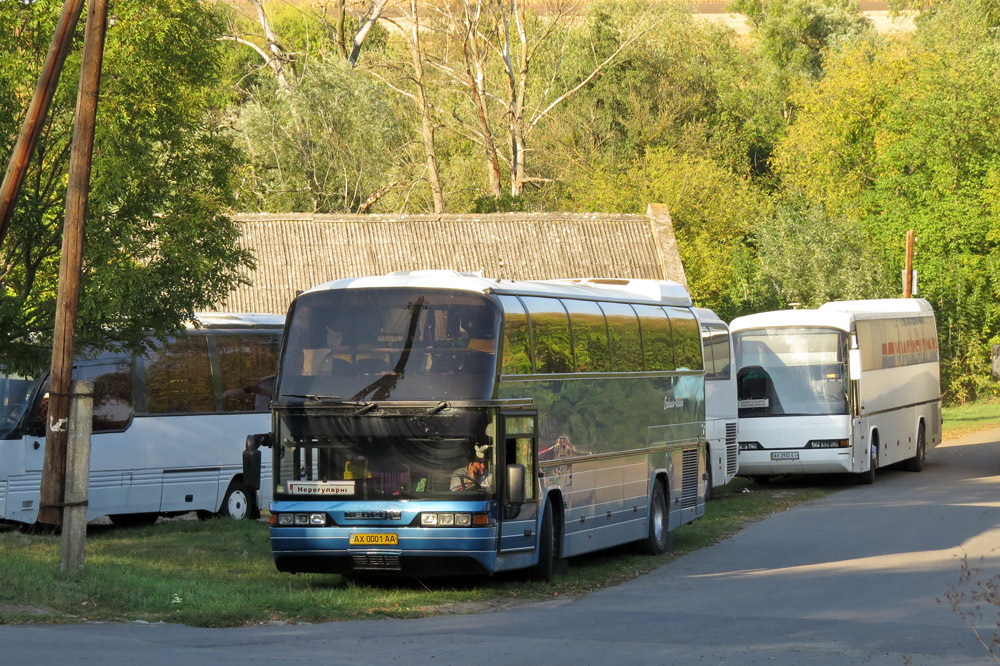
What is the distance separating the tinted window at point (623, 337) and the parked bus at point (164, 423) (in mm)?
6109

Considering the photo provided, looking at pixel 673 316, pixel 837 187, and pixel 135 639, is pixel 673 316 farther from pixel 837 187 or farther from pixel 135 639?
pixel 837 187

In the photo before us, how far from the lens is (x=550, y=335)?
50.9 feet

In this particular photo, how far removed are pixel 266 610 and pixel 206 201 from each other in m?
7.37

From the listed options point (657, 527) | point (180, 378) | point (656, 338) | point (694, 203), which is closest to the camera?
point (657, 527)

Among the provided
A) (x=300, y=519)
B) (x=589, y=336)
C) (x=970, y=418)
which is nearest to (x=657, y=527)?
(x=589, y=336)

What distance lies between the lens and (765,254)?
54125 mm

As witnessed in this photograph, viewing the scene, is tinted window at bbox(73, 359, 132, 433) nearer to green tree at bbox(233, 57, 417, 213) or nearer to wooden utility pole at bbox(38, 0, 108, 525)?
wooden utility pole at bbox(38, 0, 108, 525)

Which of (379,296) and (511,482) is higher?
(379,296)

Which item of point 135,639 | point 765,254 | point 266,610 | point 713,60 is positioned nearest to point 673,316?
point 266,610

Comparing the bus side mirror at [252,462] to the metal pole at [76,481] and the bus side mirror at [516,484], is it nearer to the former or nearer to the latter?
the metal pole at [76,481]

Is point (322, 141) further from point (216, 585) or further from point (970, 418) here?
point (216, 585)

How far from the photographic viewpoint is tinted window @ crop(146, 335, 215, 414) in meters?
21.4

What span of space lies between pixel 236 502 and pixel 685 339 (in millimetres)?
7719

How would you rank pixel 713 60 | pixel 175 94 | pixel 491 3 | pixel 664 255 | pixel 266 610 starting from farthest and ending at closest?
1. pixel 713 60
2. pixel 491 3
3. pixel 664 255
4. pixel 175 94
5. pixel 266 610
